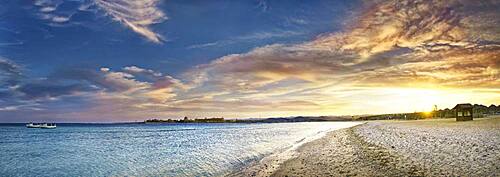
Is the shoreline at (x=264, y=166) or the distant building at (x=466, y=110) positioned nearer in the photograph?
the shoreline at (x=264, y=166)

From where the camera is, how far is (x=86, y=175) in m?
26.5

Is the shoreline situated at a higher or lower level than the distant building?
lower

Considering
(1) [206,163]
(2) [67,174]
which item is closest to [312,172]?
(1) [206,163]

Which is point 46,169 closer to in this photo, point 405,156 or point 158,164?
point 158,164

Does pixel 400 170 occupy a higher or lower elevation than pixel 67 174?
higher

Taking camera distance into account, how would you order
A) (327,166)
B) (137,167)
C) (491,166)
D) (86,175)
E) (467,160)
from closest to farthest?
(491,166)
(467,160)
(327,166)
(86,175)
(137,167)

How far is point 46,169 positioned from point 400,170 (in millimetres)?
26679

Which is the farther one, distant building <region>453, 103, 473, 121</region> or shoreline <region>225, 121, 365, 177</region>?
distant building <region>453, 103, 473, 121</region>

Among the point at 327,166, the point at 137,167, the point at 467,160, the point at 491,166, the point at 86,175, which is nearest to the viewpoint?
the point at 491,166

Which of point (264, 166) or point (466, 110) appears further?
point (466, 110)

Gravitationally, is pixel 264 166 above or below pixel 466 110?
below

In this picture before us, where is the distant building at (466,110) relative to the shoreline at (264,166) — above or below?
above

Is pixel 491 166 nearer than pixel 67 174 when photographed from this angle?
Yes

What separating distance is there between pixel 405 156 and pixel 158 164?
62.0 ft
